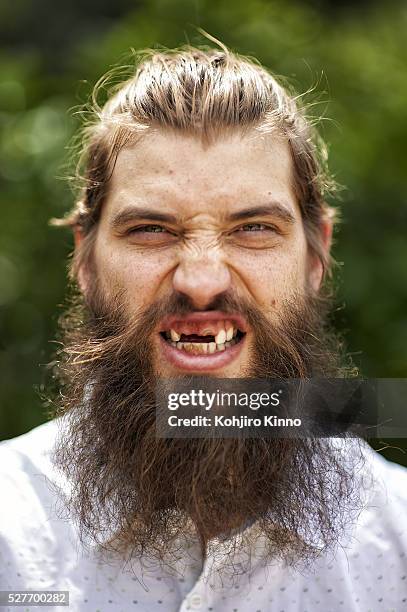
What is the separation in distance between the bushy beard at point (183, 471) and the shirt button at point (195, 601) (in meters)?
0.06

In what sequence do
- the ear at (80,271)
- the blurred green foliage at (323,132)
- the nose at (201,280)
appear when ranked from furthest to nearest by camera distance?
the blurred green foliage at (323,132)
the ear at (80,271)
the nose at (201,280)

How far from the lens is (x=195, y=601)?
3.86ft

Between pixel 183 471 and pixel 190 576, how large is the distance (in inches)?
6.2

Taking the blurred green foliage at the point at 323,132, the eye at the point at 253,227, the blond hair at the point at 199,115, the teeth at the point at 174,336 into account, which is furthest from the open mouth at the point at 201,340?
the blurred green foliage at the point at 323,132

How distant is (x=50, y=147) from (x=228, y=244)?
93cm

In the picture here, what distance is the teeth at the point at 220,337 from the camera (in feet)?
3.89

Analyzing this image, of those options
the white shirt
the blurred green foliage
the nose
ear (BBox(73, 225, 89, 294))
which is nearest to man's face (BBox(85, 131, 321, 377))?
the nose

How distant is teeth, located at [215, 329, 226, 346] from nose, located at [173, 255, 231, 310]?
48 millimetres

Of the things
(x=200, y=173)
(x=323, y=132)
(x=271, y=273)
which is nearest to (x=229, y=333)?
(x=271, y=273)

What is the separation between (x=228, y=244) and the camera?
3.98ft

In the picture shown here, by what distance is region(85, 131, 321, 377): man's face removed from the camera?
118 cm

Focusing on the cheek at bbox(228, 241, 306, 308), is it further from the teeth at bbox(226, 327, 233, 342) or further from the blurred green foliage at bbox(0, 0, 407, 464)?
the blurred green foliage at bbox(0, 0, 407, 464)

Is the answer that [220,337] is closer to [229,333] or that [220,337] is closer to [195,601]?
[229,333]

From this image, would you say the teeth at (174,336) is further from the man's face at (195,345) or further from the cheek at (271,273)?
the cheek at (271,273)
